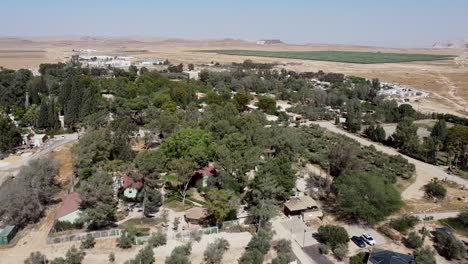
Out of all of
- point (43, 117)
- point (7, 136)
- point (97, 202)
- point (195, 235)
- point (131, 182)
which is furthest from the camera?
point (43, 117)

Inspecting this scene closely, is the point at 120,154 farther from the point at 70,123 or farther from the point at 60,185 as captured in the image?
the point at 70,123

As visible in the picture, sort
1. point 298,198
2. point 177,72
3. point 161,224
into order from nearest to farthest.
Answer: point 161,224, point 298,198, point 177,72

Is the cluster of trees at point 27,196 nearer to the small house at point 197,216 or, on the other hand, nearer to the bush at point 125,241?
the bush at point 125,241

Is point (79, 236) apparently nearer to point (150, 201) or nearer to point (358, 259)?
point (150, 201)

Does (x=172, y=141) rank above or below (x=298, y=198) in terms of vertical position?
above

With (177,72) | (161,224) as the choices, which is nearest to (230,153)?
(161,224)

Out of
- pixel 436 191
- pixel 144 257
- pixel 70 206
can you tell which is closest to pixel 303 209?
pixel 144 257

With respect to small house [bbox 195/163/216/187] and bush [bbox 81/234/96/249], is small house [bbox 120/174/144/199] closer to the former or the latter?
small house [bbox 195/163/216/187]
